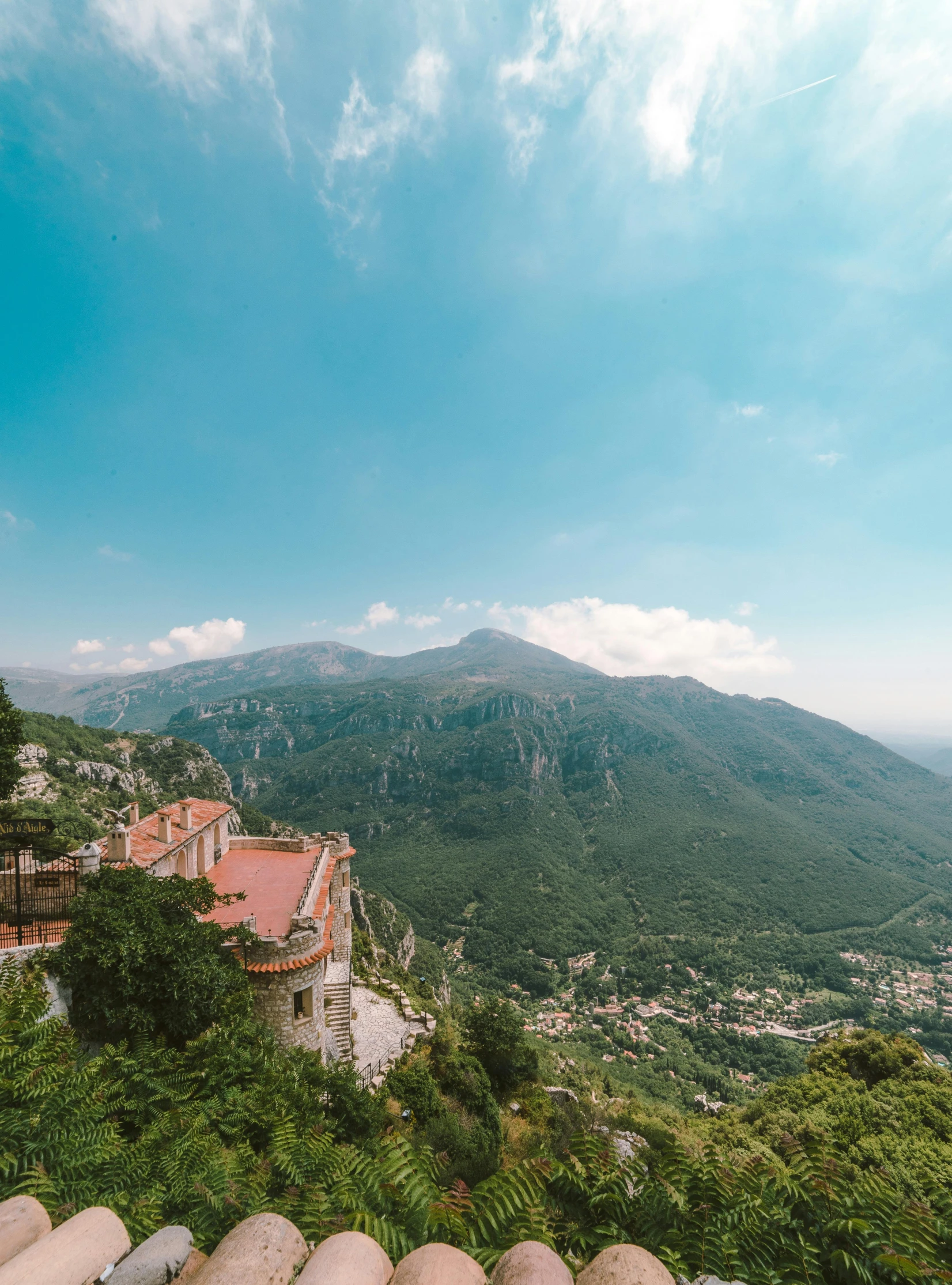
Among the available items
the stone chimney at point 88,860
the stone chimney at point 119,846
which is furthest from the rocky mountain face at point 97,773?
the stone chimney at point 88,860

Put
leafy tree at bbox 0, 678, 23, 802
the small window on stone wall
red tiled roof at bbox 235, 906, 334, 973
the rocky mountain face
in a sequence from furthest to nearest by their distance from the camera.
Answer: the rocky mountain face, leafy tree at bbox 0, 678, 23, 802, the small window on stone wall, red tiled roof at bbox 235, 906, 334, 973

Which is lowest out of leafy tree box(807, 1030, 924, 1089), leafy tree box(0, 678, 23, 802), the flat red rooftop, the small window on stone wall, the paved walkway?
leafy tree box(807, 1030, 924, 1089)

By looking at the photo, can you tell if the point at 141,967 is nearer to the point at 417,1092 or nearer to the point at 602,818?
the point at 417,1092

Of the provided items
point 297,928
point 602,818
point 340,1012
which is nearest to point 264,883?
point 340,1012

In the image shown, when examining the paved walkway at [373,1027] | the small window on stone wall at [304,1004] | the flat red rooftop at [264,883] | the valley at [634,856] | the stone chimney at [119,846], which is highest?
the stone chimney at [119,846]

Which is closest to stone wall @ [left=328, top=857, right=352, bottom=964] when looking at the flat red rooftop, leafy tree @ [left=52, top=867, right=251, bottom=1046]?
the flat red rooftop

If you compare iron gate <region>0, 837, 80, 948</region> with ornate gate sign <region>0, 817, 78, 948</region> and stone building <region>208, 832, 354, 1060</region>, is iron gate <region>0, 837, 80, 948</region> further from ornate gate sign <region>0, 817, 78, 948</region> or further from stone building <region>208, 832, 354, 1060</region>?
stone building <region>208, 832, 354, 1060</region>

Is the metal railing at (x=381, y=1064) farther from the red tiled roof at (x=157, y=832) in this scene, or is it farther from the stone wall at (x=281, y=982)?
the red tiled roof at (x=157, y=832)
